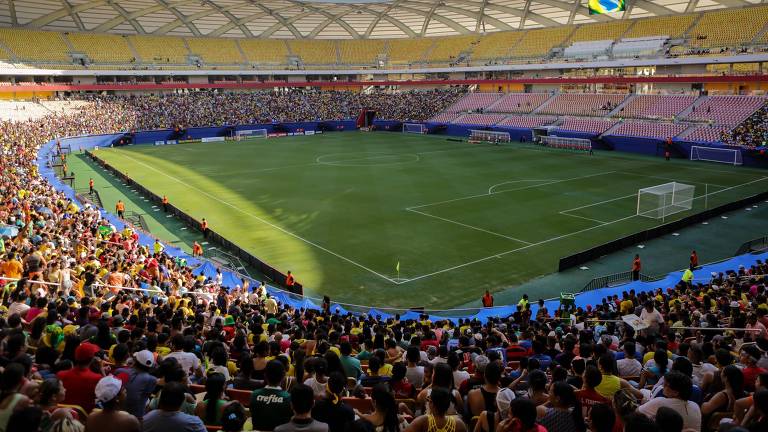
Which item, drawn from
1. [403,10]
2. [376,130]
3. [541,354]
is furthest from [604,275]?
[403,10]

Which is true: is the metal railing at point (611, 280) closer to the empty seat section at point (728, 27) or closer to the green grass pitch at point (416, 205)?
the green grass pitch at point (416, 205)

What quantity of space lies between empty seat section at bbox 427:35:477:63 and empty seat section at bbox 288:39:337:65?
60.5 feet

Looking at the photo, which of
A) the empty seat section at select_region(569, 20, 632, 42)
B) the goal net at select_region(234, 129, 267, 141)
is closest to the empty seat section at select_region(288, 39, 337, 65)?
the goal net at select_region(234, 129, 267, 141)

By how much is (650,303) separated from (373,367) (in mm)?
8305

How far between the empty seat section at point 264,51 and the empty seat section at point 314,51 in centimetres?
228

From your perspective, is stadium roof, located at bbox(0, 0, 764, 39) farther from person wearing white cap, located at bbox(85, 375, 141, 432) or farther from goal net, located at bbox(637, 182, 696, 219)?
person wearing white cap, located at bbox(85, 375, 141, 432)

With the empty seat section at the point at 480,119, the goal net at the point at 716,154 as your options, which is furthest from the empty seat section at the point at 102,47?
the goal net at the point at 716,154

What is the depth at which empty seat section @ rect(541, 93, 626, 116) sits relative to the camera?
229ft

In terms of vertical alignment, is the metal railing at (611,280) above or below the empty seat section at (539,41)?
below

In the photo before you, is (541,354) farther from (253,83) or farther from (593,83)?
(253,83)

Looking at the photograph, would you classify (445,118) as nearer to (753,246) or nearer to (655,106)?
(655,106)

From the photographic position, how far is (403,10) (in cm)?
9125

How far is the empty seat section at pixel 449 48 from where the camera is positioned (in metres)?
94.9

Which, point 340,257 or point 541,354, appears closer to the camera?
point 541,354
